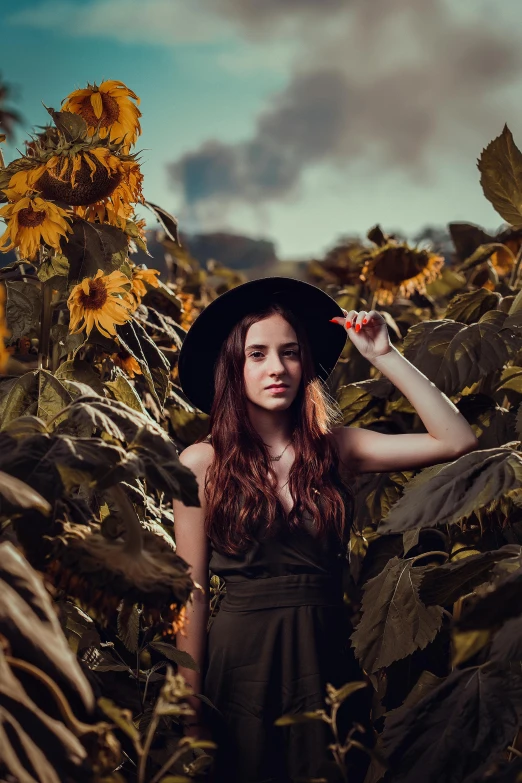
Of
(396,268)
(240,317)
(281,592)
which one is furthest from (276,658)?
(396,268)

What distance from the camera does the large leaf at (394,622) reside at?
1.80m

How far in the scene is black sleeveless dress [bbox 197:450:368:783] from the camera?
166 centimetres

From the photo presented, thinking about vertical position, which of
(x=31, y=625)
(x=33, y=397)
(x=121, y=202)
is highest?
(x=121, y=202)

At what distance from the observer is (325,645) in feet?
5.69

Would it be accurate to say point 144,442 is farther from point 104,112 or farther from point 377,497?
point 377,497

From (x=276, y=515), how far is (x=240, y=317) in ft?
1.35

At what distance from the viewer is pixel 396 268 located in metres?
2.93

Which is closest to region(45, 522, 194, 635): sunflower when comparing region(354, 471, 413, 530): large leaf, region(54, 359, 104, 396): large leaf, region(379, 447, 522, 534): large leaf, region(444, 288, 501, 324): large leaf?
region(379, 447, 522, 534): large leaf

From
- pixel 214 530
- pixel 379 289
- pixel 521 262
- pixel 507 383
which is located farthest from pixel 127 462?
pixel 379 289

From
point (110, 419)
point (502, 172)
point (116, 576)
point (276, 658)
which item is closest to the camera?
point (116, 576)

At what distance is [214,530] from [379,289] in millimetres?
1437

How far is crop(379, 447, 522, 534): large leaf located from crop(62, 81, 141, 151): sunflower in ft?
3.24

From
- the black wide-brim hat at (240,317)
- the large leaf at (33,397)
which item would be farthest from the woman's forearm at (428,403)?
the large leaf at (33,397)

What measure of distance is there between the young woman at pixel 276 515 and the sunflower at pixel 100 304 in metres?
0.18
